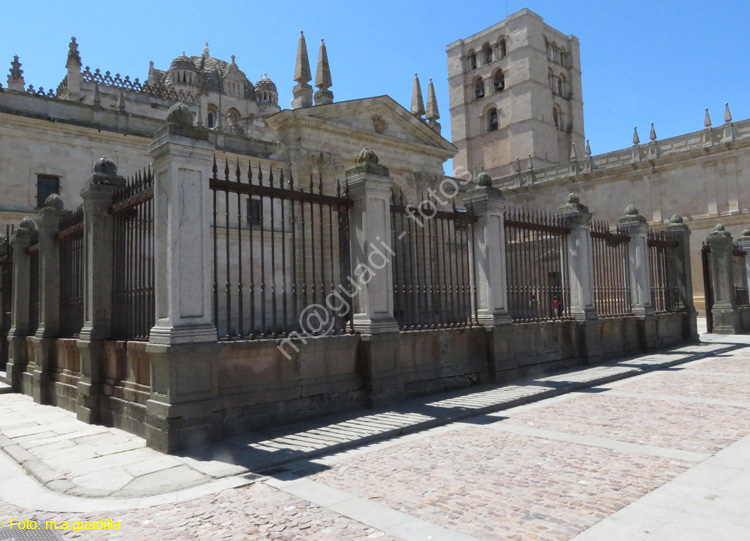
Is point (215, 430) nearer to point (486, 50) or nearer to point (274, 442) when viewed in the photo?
point (274, 442)

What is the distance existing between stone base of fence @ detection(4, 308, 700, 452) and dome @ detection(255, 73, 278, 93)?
45201 mm

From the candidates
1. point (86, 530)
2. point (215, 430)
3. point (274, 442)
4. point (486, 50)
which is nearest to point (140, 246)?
point (215, 430)

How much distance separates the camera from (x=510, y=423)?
23.5 ft

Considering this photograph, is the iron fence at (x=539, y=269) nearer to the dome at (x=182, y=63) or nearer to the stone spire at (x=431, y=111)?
the stone spire at (x=431, y=111)

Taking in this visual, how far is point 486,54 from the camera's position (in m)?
51.5

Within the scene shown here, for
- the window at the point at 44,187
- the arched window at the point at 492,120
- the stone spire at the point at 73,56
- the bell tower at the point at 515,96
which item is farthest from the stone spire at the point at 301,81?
the arched window at the point at 492,120

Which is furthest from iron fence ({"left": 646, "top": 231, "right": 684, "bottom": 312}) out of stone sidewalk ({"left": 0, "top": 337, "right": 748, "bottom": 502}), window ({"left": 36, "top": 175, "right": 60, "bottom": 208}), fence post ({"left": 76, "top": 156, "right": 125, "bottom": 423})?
window ({"left": 36, "top": 175, "right": 60, "bottom": 208})

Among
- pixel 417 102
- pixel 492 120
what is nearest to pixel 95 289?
A: pixel 417 102

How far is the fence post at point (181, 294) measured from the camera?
19.9ft

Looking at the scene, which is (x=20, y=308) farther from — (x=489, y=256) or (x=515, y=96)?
(x=515, y=96)

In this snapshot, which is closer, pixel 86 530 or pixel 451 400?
pixel 86 530

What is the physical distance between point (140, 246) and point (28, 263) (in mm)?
5671

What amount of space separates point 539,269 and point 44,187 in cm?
1961

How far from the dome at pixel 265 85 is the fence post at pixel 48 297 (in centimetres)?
4553
